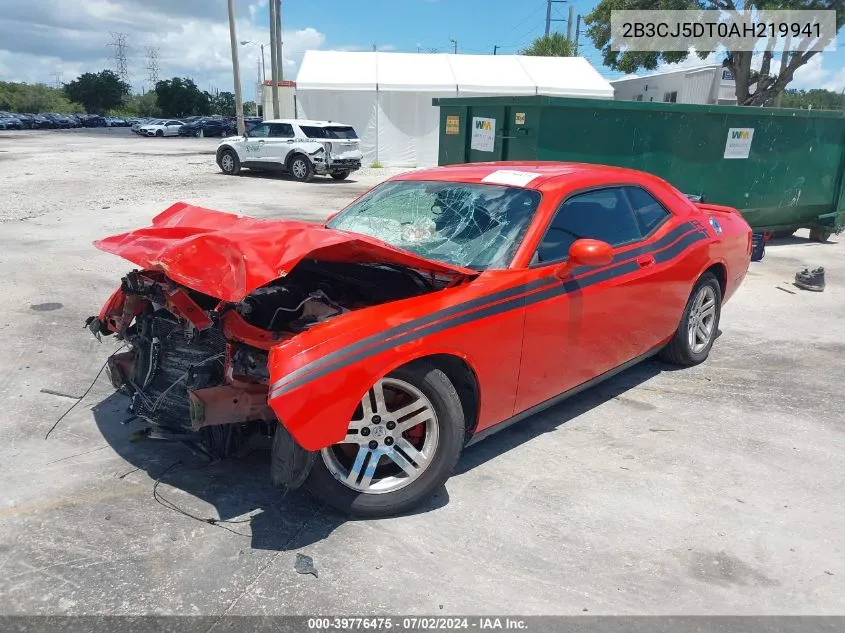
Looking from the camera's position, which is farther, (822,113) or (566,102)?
(822,113)

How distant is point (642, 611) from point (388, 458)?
1.25 meters

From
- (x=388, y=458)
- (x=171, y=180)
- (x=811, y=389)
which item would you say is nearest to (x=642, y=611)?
(x=388, y=458)

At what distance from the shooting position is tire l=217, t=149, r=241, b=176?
21.0 meters

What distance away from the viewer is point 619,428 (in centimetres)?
405

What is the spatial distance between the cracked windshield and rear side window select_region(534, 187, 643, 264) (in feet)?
0.55

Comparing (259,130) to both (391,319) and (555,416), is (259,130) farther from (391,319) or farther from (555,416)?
(391,319)

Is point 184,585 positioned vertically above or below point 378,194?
below

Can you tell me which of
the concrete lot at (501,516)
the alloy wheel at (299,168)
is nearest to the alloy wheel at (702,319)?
the concrete lot at (501,516)

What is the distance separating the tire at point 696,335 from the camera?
487cm

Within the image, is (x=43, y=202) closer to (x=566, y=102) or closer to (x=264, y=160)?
(x=264, y=160)

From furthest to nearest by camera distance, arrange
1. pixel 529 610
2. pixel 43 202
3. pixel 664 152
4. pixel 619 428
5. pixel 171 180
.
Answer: pixel 171 180
pixel 43 202
pixel 664 152
pixel 619 428
pixel 529 610

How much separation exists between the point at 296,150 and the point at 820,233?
46.6 ft

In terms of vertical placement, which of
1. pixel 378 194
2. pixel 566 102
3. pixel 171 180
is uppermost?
pixel 566 102

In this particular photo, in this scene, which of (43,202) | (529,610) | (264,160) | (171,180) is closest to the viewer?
(529,610)
